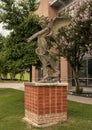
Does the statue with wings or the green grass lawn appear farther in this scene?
the statue with wings

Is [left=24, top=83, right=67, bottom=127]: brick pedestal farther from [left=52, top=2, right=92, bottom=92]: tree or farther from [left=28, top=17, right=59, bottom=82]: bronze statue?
[left=52, top=2, right=92, bottom=92]: tree

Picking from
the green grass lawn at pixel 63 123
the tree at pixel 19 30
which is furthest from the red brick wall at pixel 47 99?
the tree at pixel 19 30

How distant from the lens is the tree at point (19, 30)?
48.9ft

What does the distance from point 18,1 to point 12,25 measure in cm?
147

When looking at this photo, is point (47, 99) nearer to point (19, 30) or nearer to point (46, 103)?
point (46, 103)

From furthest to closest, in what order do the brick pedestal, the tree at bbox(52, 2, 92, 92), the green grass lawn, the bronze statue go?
the tree at bbox(52, 2, 92, 92), the bronze statue, the brick pedestal, the green grass lawn

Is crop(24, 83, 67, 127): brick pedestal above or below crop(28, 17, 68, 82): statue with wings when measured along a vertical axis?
below

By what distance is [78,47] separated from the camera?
17984 mm

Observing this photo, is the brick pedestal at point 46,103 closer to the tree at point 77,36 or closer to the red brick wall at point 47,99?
the red brick wall at point 47,99

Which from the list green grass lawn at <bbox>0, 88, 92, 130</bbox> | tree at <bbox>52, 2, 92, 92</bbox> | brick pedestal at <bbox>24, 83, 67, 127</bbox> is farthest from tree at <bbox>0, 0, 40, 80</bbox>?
brick pedestal at <bbox>24, 83, 67, 127</bbox>

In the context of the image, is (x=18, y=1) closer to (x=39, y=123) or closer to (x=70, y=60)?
(x=70, y=60)

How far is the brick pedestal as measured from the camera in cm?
883

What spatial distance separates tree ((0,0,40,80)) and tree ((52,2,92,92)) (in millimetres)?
1628

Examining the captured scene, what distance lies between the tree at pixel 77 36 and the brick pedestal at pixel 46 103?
574 centimetres
